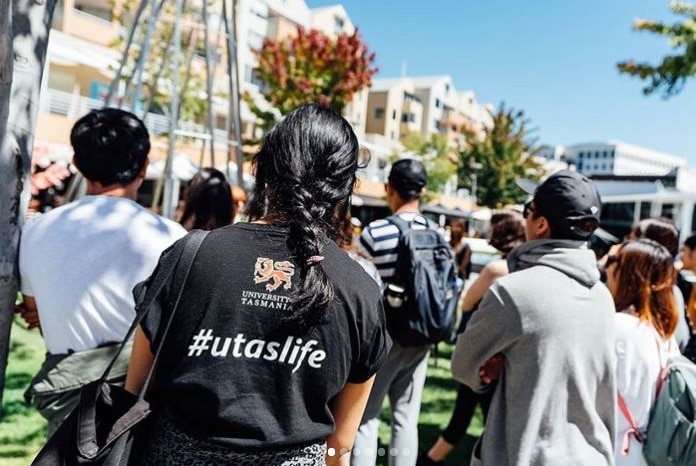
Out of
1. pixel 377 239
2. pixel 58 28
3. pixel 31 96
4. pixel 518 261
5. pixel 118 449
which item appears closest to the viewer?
pixel 118 449

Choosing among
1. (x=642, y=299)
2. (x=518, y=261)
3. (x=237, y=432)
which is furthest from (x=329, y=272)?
(x=642, y=299)

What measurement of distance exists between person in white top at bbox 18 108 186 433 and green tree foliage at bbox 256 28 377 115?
17444 millimetres

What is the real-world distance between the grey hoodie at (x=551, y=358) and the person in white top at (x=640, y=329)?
43 cm

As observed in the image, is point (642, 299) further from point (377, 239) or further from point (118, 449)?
point (118, 449)

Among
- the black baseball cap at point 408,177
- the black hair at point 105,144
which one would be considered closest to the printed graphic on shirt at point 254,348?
the black hair at point 105,144

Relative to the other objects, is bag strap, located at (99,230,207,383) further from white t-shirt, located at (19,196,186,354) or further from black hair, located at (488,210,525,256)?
black hair, located at (488,210,525,256)

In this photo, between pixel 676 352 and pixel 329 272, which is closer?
pixel 329 272

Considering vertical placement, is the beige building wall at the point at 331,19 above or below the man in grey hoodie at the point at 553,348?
above

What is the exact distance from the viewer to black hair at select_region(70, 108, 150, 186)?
6.34ft

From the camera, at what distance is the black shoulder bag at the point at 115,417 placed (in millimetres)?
1298

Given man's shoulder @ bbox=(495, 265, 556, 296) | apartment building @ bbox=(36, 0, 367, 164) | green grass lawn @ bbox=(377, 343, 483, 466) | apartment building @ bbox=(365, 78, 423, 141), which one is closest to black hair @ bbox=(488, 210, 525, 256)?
green grass lawn @ bbox=(377, 343, 483, 466)

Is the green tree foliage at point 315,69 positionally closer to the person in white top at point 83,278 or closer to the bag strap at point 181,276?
the person in white top at point 83,278

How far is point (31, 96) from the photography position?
198cm

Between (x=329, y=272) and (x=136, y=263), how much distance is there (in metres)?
0.75
